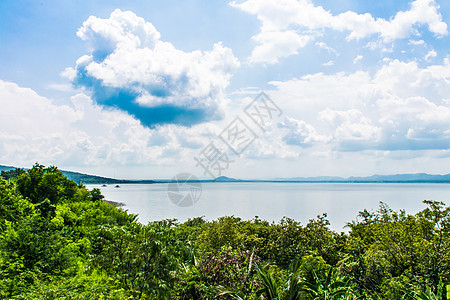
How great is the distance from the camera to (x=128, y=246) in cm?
977

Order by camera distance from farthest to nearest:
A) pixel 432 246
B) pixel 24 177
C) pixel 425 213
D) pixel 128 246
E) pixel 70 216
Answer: pixel 24 177
pixel 70 216
pixel 425 213
pixel 432 246
pixel 128 246

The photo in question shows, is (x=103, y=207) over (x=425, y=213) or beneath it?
beneath

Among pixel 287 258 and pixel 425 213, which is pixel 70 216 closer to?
pixel 287 258

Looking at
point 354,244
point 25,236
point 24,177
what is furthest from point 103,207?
point 354,244

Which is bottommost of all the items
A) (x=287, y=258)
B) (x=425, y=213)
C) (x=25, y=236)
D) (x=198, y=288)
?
(x=287, y=258)

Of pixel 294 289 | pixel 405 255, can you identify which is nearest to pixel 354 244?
pixel 405 255

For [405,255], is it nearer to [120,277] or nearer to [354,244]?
[354,244]

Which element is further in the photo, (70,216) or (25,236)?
(70,216)

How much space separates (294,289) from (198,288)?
2697 mm

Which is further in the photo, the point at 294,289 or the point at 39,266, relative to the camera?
the point at 39,266

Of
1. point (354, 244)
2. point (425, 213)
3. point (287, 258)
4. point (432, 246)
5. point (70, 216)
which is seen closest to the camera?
point (432, 246)

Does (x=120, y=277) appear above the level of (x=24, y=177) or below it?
below

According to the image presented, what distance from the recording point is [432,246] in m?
10.7

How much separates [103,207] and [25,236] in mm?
17328
